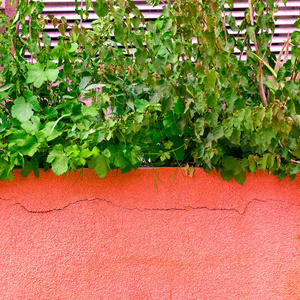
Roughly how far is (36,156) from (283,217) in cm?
134

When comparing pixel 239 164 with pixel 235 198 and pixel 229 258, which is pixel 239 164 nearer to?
pixel 235 198

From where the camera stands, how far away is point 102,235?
1531 mm

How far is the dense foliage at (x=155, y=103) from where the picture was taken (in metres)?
1.28

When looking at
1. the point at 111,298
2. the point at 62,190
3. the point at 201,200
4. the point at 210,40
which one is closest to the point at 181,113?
the point at 210,40

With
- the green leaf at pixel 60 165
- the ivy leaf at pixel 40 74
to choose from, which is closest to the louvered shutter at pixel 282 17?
the ivy leaf at pixel 40 74

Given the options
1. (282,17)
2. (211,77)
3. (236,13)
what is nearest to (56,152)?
(211,77)

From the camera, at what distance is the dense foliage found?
1283 millimetres

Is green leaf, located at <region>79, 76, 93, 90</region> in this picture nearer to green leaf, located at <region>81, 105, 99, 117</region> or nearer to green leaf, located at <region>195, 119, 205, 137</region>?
green leaf, located at <region>81, 105, 99, 117</region>

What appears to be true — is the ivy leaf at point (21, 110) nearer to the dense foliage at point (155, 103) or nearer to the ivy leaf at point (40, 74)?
the dense foliage at point (155, 103)

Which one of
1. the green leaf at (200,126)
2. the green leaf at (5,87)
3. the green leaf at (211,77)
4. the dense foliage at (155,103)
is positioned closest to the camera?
the green leaf at (211,77)

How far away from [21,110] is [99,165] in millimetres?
494

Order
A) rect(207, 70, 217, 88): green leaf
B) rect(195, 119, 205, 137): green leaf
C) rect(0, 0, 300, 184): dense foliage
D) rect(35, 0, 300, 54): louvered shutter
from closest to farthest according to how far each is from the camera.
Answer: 1. rect(207, 70, 217, 88): green leaf
2. rect(0, 0, 300, 184): dense foliage
3. rect(195, 119, 205, 137): green leaf
4. rect(35, 0, 300, 54): louvered shutter

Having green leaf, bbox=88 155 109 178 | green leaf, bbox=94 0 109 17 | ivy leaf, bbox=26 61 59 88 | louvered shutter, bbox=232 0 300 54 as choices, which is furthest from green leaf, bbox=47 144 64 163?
louvered shutter, bbox=232 0 300 54

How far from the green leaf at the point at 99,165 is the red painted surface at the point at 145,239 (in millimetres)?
127
